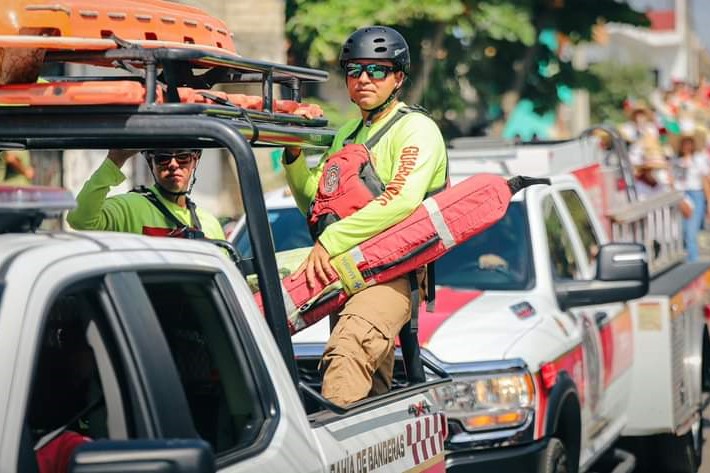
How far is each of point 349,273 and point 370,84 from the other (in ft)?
2.78

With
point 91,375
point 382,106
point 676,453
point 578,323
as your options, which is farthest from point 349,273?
point 676,453

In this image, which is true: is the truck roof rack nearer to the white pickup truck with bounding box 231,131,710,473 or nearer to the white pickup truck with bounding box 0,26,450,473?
the white pickup truck with bounding box 0,26,450,473

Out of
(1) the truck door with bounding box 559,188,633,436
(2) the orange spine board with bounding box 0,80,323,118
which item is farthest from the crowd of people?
(2) the orange spine board with bounding box 0,80,323,118

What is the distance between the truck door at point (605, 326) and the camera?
8.57m

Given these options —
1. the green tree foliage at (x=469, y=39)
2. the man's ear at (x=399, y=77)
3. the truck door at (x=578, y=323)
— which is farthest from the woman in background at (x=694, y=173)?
the man's ear at (x=399, y=77)

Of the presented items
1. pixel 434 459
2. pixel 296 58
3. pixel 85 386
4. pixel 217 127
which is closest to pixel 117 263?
pixel 85 386

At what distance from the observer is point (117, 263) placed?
3.56 m

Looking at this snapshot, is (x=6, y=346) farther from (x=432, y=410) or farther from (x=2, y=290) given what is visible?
(x=432, y=410)

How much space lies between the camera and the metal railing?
10.6 metres

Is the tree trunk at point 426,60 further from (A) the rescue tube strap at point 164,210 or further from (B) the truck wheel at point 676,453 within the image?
(A) the rescue tube strap at point 164,210

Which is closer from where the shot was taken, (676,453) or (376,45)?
(376,45)

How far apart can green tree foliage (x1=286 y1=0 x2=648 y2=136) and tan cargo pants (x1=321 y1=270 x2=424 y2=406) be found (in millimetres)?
11098

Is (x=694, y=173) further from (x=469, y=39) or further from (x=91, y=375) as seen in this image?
(x=91, y=375)

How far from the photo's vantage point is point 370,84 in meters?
5.90
